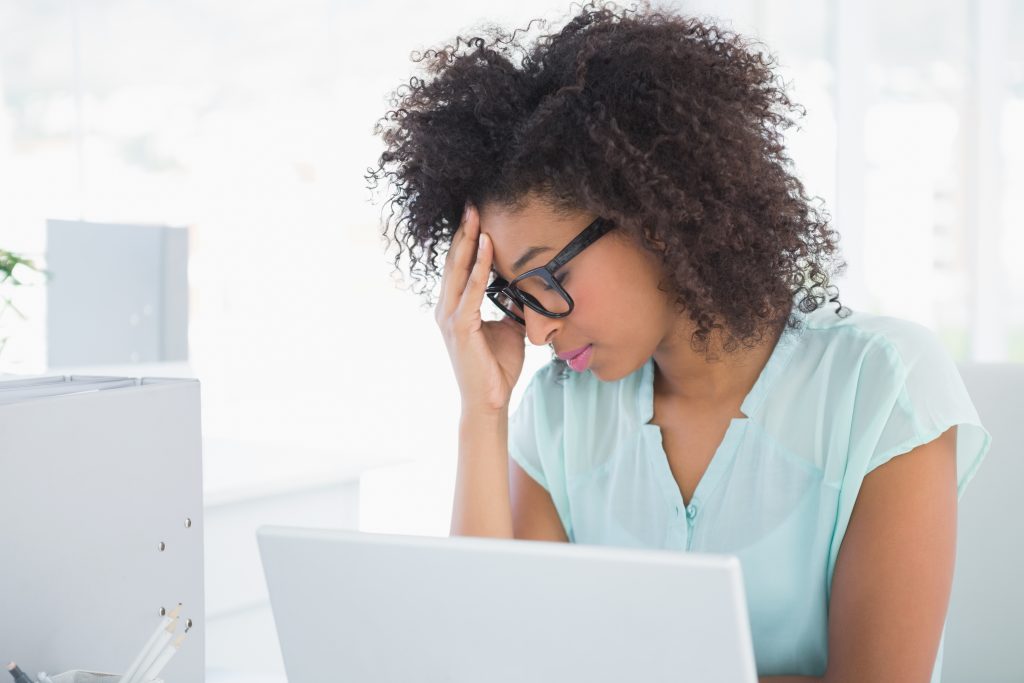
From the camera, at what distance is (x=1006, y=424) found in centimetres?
128

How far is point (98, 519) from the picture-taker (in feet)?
2.75

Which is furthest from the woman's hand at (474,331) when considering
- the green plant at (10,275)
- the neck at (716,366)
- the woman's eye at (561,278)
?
the green plant at (10,275)

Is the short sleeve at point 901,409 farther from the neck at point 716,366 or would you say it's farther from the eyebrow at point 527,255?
the eyebrow at point 527,255

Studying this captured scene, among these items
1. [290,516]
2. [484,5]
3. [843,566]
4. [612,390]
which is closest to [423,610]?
[843,566]

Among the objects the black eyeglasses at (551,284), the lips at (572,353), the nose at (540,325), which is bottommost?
the lips at (572,353)

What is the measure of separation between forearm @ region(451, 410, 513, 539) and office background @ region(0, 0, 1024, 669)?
27.3 inches

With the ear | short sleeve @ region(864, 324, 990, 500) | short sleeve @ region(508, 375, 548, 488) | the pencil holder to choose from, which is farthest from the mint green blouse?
the pencil holder

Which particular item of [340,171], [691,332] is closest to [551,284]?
[691,332]

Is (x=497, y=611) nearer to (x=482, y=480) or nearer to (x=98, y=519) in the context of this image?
(x=98, y=519)

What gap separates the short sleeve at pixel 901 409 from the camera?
1.17 m

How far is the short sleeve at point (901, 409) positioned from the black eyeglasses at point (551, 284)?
1.17ft

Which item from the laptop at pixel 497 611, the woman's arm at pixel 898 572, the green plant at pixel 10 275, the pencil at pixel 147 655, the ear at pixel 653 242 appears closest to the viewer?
the laptop at pixel 497 611

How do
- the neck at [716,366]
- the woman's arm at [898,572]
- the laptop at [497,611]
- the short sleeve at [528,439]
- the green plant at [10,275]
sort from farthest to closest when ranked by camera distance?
1. the green plant at [10,275]
2. the short sleeve at [528,439]
3. the neck at [716,366]
4. the woman's arm at [898,572]
5. the laptop at [497,611]

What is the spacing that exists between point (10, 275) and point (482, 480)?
1.32 meters
